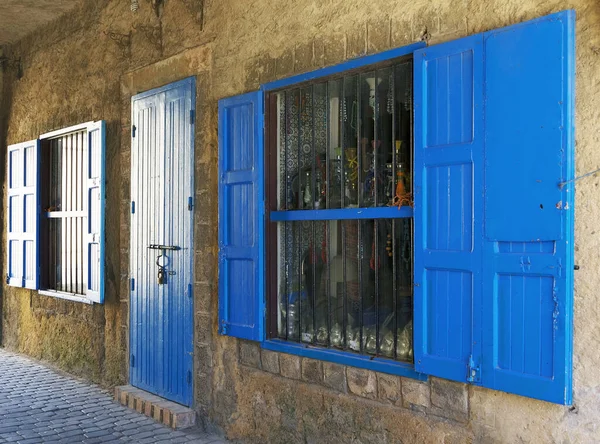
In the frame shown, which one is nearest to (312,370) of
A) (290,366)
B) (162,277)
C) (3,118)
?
(290,366)

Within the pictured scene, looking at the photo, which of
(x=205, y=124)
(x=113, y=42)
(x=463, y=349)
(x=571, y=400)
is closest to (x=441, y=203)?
(x=463, y=349)

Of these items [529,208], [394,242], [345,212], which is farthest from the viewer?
[345,212]

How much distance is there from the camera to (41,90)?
8.17 meters

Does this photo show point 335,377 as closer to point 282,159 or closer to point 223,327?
point 223,327

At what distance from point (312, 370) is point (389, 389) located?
2.14 feet

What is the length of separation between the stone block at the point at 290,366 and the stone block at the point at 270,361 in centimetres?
4

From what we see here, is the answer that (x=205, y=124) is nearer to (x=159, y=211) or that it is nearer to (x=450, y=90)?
(x=159, y=211)

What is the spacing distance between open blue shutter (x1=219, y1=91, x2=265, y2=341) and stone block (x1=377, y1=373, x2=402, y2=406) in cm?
103

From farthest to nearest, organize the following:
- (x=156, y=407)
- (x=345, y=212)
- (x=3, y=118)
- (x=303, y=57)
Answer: (x=3, y=118) < (x=156, y=407) < (x=303, y=57) < (x=345, y=212)

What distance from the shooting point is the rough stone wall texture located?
3.19 m

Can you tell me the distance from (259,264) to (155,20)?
2558 millimetres

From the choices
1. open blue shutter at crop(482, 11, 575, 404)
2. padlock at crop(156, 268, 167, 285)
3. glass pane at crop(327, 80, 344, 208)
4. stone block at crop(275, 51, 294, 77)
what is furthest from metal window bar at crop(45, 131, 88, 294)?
open blue shutter at crop(482, 11, 575, 404)

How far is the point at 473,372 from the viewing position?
138 inches

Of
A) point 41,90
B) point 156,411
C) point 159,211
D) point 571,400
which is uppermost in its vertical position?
point 41,90
